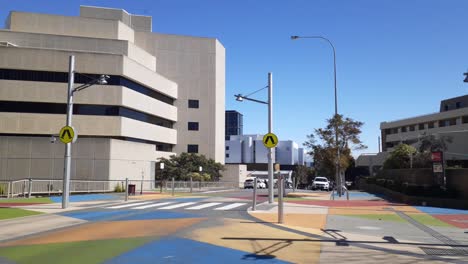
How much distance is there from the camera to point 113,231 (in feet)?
43.3

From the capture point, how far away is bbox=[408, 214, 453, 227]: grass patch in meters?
15.6

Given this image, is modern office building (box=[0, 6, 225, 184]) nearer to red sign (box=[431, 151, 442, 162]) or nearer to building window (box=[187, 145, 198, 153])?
building window (box=[187, 145, 198, 153])

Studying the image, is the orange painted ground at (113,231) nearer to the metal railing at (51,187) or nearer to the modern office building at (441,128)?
the metal railing at (51,187)

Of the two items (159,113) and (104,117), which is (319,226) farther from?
(159,113)

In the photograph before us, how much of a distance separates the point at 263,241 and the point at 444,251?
13.5 feet

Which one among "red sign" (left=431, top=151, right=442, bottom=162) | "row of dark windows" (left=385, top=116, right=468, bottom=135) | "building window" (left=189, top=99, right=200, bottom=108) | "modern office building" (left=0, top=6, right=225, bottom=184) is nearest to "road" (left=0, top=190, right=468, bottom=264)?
"red sign" (left=431, top=151, right=442, bottom=162)

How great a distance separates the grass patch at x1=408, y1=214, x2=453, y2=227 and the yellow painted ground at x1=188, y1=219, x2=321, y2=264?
5.97 metres

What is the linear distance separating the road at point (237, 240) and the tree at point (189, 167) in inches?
1689

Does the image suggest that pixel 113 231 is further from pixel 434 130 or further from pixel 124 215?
pixel 434 130

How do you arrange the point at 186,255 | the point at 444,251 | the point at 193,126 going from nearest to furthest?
1. the point at 186,255
2. the point at 444,251
3. the point at 193,126

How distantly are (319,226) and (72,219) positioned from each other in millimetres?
8813

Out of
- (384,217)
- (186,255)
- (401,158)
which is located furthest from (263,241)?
(401,158)

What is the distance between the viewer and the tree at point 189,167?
199ft

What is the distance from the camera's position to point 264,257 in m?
9.38
